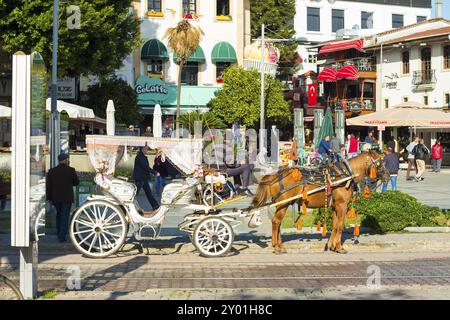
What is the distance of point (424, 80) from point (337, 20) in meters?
28.7

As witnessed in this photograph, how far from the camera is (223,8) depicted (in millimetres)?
57156

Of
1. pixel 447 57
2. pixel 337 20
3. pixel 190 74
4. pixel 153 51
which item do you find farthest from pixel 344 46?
pixel 153 51

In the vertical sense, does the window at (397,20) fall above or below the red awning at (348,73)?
above

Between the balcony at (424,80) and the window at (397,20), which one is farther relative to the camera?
the window at (397,20)

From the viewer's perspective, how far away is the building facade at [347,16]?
7575cm

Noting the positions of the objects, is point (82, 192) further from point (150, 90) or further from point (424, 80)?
point (424, 80)

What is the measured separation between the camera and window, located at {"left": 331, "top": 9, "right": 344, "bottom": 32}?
78.4m

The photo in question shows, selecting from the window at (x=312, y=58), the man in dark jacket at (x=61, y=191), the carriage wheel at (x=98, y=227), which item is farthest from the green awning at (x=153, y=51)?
the carriage wheel at (x=98, y=227)

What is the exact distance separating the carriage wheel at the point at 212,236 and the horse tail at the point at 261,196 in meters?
1.07

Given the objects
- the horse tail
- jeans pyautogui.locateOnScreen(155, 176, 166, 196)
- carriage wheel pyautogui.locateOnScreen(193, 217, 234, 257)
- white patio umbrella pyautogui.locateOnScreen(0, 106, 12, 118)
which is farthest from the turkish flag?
carriage wheel pyautogui.locateOnScreen(193, 217, 234, 257)

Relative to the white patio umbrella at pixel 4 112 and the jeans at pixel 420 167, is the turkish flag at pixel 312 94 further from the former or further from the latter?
the white patio umbrella at pixel 4 112

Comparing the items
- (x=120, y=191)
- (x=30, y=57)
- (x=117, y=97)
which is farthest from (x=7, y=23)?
(x=30, y=57)

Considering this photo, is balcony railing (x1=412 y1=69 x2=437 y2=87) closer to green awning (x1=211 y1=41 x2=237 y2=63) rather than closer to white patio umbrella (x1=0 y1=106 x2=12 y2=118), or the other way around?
green awning (x1=211 y1=41 x2=237 y2=63)
